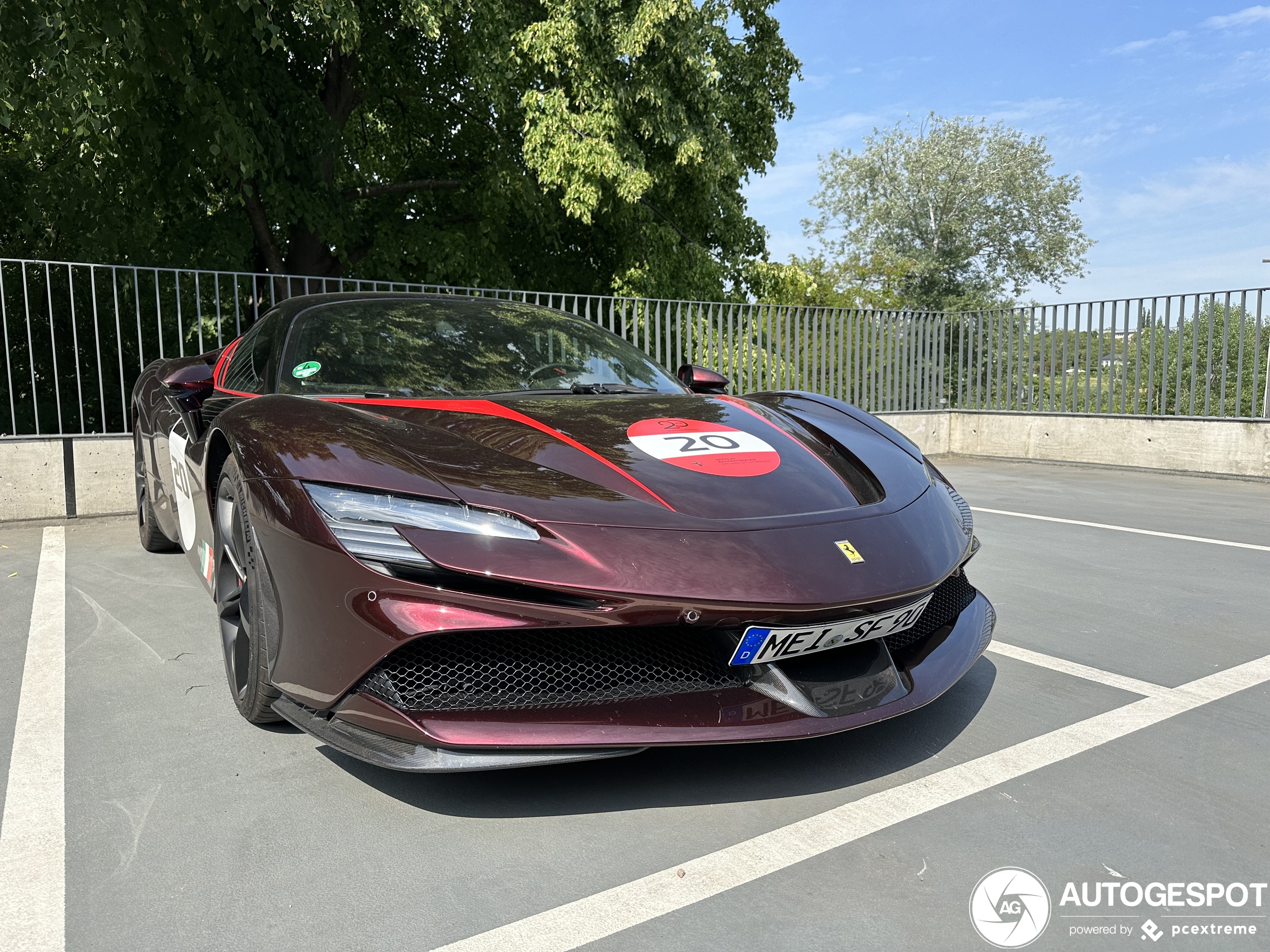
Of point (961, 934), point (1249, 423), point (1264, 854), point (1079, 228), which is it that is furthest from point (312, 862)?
point (1079, 228)

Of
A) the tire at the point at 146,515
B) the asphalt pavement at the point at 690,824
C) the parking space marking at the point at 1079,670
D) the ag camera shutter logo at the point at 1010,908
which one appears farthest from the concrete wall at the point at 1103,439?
the ag camera shutter logo at the point at 1010,908

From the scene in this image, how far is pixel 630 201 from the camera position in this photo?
1332cm

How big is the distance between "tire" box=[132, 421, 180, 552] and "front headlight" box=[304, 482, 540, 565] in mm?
3344

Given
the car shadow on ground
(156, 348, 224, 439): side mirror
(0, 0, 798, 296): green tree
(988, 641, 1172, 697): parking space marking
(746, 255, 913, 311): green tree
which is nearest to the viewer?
the car shadow on ground

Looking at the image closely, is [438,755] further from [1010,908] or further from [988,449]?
[988,449]

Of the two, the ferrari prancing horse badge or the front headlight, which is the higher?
the front headlight

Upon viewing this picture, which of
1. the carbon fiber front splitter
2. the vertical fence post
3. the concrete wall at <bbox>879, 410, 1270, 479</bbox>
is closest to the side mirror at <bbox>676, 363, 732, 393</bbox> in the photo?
the carbon fiber front splitter

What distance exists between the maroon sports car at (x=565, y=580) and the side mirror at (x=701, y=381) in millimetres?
997

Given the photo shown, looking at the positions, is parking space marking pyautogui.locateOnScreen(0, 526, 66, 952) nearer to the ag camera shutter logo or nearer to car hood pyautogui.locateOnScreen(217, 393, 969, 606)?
car hood pyautogui.locateOnScreen(217, 393, 969, 606)

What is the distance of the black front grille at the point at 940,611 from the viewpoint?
242cm

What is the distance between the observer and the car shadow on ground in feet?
7.09

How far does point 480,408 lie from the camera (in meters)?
2.84

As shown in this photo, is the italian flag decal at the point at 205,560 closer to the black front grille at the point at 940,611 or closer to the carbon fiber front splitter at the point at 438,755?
the carbon fiber front splitter at the point at 438,755

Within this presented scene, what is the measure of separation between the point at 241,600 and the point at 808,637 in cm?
158
